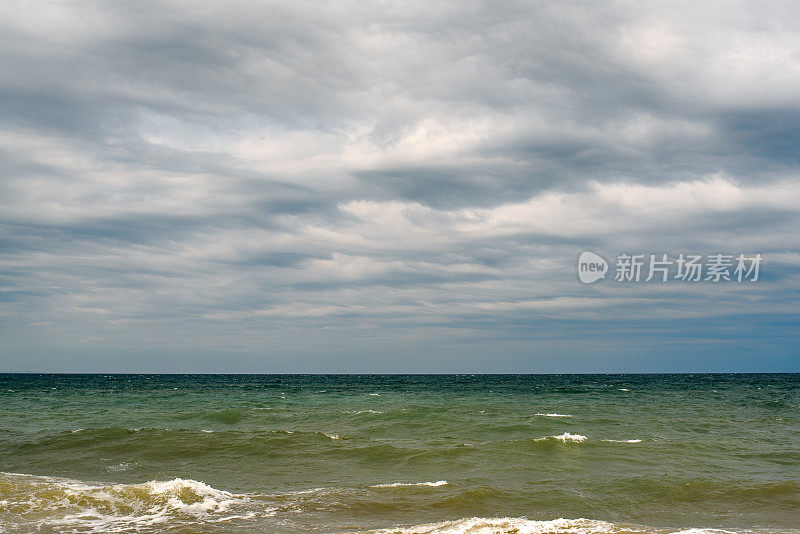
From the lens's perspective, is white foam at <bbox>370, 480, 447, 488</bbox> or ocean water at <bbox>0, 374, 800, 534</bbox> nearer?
ocean water at <bbox>0, 374, 800, 534</bbox>

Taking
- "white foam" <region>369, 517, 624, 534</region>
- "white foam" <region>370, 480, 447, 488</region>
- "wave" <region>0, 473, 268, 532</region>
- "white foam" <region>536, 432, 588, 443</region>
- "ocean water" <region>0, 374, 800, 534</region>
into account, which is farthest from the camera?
"white foam" <region>536, 432, 588, 443</region>

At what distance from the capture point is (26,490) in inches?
548

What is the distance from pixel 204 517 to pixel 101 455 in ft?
35.3

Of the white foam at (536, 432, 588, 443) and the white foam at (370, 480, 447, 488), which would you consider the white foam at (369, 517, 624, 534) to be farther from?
the white foam at (536, 432, 588, 443)

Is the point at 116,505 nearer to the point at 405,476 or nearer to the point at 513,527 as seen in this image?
the point at 405,476

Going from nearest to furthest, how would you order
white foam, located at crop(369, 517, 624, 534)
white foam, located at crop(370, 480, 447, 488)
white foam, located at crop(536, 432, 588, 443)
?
1. white foam, located at crop(369, 517, 624, 534)
2. white foam, located at crop(370, 480, 447, 488)
3. white foam, located at crop(536, 432, 588, 443)

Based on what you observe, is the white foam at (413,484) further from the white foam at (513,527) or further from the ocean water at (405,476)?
the white foam at (513,527)

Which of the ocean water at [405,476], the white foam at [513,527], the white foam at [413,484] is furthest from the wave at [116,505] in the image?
the white foam at [513,527]

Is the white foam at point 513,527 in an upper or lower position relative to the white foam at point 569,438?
upper

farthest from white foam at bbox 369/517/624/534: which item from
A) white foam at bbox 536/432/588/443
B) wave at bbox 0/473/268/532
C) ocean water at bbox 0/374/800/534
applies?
white foam at bbox 536/432/588/443

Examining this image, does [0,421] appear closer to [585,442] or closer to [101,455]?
[101,455]

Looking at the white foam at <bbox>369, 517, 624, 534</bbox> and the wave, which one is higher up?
the white foam at <bbox>369, 517, 624, 534</bbox>

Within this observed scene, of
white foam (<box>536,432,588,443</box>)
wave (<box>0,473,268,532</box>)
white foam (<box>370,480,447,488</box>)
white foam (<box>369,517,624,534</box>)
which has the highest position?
white foam (<box>369,517,624,534</box>)

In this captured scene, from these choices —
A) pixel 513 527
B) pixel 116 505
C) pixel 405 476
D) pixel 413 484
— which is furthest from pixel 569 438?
pixel 116 505
